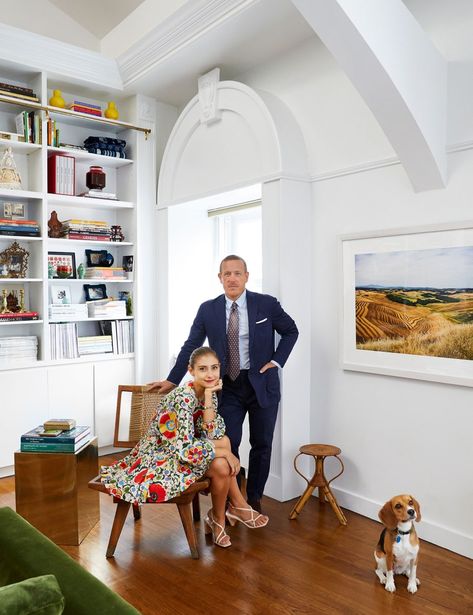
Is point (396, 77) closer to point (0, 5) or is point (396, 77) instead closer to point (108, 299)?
point (108, 299)

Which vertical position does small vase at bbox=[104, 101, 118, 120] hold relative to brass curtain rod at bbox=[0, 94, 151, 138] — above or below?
above

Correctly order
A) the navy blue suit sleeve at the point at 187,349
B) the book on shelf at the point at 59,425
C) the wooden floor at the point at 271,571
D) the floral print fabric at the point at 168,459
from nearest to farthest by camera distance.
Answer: the wooden floor at the point at 271,571 → the floral print fabric at the point at 168,459 → the book on shelf at the point at 59,425 → the navy blue suit sleeve at the point at 187,349

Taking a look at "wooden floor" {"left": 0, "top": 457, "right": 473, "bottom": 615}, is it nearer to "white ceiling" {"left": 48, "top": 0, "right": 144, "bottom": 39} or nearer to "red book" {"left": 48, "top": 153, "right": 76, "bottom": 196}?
"red book" {"left": 48, "top": 153, "right": 76, "bottom": 196}

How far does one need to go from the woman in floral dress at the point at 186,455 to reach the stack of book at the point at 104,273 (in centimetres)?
188

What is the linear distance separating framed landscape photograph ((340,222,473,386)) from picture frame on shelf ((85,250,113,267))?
214cm

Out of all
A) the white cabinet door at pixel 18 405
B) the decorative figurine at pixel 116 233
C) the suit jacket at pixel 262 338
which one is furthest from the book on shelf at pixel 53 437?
the decorative figurine at pixel 116 233

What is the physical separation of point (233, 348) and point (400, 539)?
1.43 metres

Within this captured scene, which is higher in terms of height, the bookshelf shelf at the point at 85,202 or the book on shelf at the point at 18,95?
the book on shelf at the point at 18,95

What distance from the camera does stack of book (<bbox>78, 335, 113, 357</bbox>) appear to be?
4484 mm

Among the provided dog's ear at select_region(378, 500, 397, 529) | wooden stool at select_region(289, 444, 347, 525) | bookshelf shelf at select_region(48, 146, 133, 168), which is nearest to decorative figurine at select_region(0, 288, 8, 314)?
bookshelf shelf at select_region(48, 146, 133, 168)

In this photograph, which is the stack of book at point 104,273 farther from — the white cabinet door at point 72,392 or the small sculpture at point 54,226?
the white cabinet door at point 72,392

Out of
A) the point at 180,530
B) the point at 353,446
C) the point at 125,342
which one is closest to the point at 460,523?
the point at 353,446

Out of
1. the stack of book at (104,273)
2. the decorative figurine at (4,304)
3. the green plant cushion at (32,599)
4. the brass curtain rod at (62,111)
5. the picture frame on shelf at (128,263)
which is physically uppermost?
the brass curtain rod at (62,111)

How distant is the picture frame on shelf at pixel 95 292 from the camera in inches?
184
